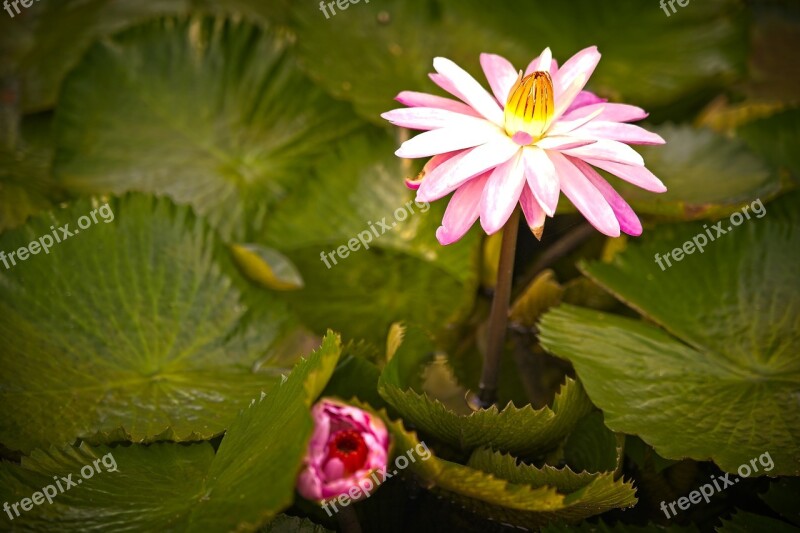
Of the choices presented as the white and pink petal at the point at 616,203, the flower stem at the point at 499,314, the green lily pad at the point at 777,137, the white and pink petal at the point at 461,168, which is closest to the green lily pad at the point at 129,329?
the flower stem at the point at 499,314

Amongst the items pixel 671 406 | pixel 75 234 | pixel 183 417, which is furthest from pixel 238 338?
pixel 671 406

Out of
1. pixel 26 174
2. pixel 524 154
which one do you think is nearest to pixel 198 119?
pixel 26 174

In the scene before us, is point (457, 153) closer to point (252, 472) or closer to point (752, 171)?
point (252, 472)

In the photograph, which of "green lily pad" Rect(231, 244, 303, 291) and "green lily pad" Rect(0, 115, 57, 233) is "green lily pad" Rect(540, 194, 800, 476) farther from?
"green lily pad" Rect(0, 115, 57, 233)

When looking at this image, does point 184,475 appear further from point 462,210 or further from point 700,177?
point 700,177

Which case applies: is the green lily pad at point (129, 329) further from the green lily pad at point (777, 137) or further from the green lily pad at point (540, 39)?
the green lily pad at point (777, 137)

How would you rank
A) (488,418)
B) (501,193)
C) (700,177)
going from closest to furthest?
1. (501,193)
2. (488,418)
3. (700,177)
